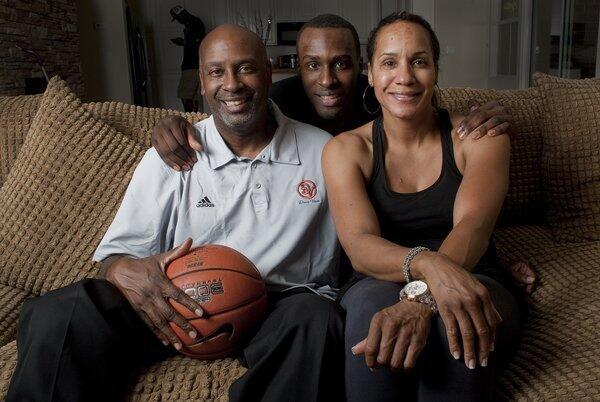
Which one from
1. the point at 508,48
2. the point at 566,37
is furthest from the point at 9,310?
the point at 508,48

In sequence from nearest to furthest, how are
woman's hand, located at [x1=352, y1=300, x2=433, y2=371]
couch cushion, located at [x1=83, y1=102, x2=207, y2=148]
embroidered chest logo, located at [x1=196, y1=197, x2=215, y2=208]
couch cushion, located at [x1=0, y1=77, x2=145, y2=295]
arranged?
woman's hand, located at [x1=352, y1=300, x2=433, y2=371] < embroidered chest logo, located at [x1=196, y1=197, x2=215, y2=208] < couch cushion, located at [x1=0, y1=77, x2=145, y2=295] < couch cushion, located at [x1=83, y1=102, x2=207, y2=148]

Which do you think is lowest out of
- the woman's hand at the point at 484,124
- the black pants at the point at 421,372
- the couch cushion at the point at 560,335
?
the couch cushion at the point at 560,335

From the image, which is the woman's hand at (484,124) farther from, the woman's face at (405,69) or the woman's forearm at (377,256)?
the woman's forearm at (377,256)

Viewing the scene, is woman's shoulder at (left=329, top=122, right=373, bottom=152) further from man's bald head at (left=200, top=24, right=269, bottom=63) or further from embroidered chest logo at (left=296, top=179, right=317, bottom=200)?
man's bald head at (left=200, top=24, right=269, bottom=63)

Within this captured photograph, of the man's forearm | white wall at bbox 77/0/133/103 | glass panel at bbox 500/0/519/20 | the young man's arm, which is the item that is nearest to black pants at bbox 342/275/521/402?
the man's forearm

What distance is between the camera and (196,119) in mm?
1896

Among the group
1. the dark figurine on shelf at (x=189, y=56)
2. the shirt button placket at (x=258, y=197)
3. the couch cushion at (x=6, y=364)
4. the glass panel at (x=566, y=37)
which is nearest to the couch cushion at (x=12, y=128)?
the couch cushion at (x=6, y=364)

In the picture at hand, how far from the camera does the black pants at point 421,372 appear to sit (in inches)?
41.8

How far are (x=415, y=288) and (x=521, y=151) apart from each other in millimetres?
1010

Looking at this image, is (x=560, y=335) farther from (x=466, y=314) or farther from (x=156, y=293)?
(x=156, y=293)

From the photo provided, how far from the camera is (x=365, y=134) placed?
154 centimetres

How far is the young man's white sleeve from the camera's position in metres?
1.50

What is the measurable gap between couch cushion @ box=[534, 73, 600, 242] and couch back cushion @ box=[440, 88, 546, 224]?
0.06 m

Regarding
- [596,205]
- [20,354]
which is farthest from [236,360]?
[596,205]
